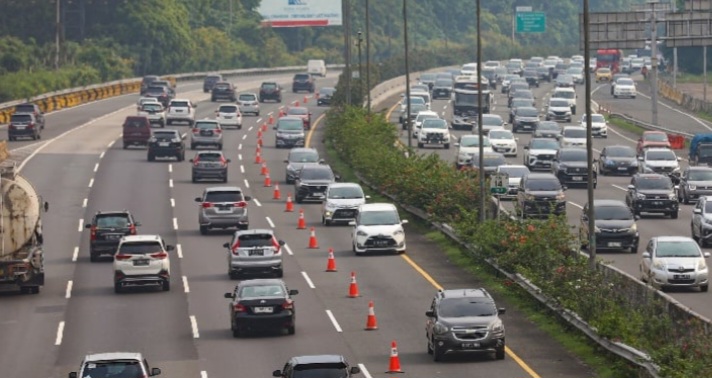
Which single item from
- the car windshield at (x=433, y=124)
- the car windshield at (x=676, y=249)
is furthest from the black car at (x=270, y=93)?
the car windshield at (x=676, y=249)

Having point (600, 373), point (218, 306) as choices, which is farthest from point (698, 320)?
point (218, 306)

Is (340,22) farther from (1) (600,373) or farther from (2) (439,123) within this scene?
(1) (600,373)

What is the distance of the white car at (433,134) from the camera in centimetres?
10031

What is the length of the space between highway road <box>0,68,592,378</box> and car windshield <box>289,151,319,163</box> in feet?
4.46

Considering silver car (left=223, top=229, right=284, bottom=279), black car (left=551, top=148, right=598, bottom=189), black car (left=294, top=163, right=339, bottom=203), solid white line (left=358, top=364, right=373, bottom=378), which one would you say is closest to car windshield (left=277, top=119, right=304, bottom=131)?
black car (left=551, top=148, right=598, bottom=189)

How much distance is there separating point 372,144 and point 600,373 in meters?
49.1

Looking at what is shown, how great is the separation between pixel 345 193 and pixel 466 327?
2959cm

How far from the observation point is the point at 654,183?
66438 mm

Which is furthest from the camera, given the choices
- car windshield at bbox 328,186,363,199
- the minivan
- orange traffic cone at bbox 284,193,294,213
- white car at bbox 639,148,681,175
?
the minivan

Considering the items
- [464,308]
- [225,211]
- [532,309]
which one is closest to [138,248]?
[532,309]

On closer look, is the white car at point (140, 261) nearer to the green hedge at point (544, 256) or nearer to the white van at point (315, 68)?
the green hedge at point (544, 256)

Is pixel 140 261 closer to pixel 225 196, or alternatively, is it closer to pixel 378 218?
pixel 378 218

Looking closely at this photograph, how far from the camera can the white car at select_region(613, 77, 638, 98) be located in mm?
151000

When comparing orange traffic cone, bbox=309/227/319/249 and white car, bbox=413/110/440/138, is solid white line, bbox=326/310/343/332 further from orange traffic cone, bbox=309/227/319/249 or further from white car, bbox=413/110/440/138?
white car, bbox=413/110/440/138
